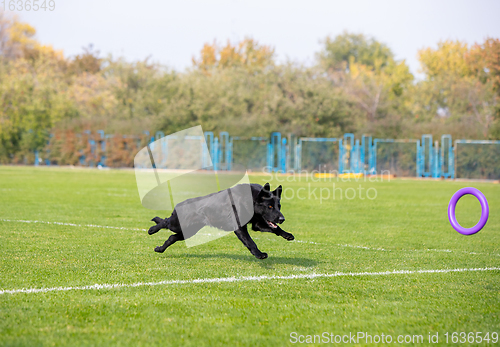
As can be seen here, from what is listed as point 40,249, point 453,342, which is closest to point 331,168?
point 40,249

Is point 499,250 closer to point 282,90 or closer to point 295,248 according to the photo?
point 295,248

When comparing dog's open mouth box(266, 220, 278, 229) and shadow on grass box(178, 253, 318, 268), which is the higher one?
dog's open mouth box(266, 220, 278, 229)

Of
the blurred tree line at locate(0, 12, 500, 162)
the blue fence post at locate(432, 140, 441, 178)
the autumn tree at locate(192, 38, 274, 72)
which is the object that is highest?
the autumn tree at locate(192, 38, 274, 72)

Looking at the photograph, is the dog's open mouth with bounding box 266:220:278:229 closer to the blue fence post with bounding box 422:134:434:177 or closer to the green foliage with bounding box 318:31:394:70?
the blue fence post with bounding box 422:134:434:177

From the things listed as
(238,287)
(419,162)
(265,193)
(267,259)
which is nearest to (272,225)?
(265,193)

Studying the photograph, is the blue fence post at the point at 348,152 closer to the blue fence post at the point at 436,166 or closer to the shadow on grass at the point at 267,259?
the blue fence post at the point at 436,166

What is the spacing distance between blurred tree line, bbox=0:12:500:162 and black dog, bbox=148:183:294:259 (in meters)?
37.0

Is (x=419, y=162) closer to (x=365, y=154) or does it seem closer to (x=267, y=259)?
(x=365, y=154)

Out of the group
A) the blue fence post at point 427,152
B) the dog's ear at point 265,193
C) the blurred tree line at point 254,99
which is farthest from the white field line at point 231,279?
the blurred tree line at point 254,99

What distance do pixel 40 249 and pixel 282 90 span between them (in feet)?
136

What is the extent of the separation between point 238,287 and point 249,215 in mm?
1283

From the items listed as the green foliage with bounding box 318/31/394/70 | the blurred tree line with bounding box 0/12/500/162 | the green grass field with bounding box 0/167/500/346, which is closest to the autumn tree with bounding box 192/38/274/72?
the blurred tree line with bounding box 0/12/500/162

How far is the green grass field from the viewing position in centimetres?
441

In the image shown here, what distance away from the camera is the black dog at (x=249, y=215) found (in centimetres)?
681
